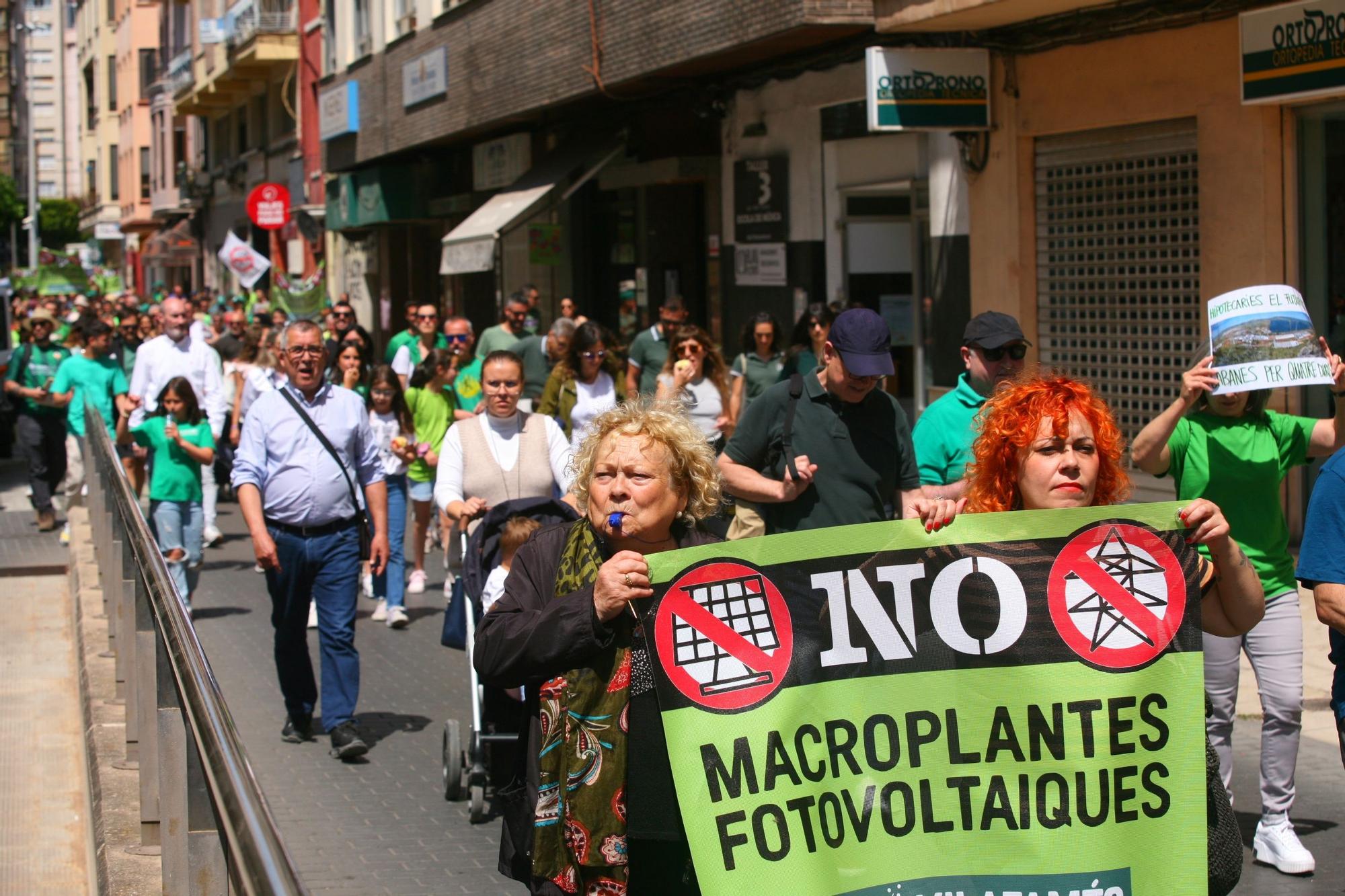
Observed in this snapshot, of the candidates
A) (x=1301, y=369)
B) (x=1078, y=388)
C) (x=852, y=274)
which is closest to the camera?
(x=1078, y=388)

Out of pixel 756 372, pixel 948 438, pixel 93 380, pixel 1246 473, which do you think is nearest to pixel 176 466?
pixel 756 372

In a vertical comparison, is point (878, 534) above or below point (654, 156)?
below

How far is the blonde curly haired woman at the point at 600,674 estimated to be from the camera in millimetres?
3520

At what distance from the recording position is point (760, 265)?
1773cm

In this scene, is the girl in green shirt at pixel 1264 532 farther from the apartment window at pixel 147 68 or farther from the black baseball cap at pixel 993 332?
the apartment window at pixel 147 68

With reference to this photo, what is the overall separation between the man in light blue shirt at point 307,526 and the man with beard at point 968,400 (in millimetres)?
2880

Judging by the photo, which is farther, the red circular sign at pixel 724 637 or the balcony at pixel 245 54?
the balcony at pixel 245 54

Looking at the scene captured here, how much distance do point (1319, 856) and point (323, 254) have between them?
32600 millimetres

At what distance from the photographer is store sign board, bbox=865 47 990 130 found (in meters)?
13.0

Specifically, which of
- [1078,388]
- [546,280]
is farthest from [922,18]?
[546,280]

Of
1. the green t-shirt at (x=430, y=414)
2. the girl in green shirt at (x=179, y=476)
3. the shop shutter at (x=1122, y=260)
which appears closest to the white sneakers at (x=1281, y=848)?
the shop shutter at (x=1122, y=260)

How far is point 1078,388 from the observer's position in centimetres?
390

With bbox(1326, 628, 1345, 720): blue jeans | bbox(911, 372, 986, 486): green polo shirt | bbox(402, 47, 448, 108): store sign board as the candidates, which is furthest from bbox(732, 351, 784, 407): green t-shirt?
bbox(402, 47, 448, 108): store sign board

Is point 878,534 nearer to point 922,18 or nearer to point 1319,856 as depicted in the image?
point 1319,856
